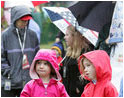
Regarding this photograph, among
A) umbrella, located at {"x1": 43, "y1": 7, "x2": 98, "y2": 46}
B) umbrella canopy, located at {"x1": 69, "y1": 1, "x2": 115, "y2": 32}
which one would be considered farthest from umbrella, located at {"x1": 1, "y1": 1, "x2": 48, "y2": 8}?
umbrella canopy, located at {"x1": 69, "y1": 1, "x2": 115, "y2": 32}

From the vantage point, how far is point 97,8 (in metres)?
4.62

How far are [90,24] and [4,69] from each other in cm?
180

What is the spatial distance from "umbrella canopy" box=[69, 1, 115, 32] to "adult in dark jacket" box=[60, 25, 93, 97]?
56 centimetres

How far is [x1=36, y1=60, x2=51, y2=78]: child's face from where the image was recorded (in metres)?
4.45

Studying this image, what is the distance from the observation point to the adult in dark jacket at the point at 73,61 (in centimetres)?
512

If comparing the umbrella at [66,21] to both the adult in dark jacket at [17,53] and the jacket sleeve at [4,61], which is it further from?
the jacket sleeve at [4,61]

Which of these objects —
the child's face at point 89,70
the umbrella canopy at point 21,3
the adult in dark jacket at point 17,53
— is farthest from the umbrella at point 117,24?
the umbrella canopy at point 21,3

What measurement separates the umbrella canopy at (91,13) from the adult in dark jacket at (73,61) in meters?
0.56

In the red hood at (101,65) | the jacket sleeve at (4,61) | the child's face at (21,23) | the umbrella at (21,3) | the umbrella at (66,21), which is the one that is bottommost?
the jacket sleeve at (4,61)

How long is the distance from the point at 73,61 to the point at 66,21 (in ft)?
2.34

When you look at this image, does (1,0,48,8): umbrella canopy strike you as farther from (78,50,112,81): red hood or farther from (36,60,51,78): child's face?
(78,50,112,81): red hood

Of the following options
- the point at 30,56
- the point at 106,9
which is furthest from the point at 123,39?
the point at 30,56

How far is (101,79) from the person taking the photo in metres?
4.14

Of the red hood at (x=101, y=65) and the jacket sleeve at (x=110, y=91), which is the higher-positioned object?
the red hood at (x=101, y=65)
